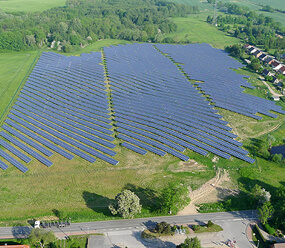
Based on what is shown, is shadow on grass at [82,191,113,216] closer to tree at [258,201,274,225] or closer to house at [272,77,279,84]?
tree at [258,201,274,225]

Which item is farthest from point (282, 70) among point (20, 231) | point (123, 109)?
point (20, 231)

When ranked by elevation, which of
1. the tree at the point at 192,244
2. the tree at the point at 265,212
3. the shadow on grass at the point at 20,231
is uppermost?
the tree at the point at 265,212

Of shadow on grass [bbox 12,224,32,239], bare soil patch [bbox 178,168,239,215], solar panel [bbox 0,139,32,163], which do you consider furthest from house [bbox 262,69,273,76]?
shadow on grass [bbox 12,224,32,239]

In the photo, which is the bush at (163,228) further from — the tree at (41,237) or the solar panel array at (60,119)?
the solar panel array at (60,119)

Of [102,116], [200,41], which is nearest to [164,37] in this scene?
[200,41]

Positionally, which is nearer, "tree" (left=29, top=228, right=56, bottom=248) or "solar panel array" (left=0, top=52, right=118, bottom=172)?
"tree" (left=29, top=228, right=56, bottom=248)

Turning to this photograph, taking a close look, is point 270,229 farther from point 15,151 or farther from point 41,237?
point 15,151

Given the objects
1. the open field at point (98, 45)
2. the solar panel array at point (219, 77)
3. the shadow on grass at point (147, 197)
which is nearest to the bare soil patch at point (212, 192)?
the shadow on grass at point (147, 197)
